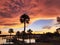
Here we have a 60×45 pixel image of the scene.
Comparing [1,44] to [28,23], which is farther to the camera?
[1,44]

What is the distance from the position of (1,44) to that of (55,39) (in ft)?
38.4

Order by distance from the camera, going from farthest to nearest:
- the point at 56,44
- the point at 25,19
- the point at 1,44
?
the point at 1,44, the point at 25,19, the point at 56,44

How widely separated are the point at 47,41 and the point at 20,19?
21.7 ft

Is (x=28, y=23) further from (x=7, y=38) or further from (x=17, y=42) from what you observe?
(x=7, y=38)

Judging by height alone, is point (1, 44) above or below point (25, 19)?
below

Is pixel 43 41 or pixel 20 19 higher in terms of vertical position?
pixel 20 19

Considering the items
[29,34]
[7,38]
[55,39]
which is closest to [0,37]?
[7,38]

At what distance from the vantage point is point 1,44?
162 feet

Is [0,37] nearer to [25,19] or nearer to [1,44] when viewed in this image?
[1,44]

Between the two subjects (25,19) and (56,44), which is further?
(25,19)

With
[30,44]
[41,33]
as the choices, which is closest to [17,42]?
[30,44]

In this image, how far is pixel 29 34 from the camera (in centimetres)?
6006

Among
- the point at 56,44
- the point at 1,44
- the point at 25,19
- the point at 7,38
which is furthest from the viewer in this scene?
the point at 7,38

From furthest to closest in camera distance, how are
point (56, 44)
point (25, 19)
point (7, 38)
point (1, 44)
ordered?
point (7, 38) → point (1, 44) → point (25, 19) → point (56, 44)
